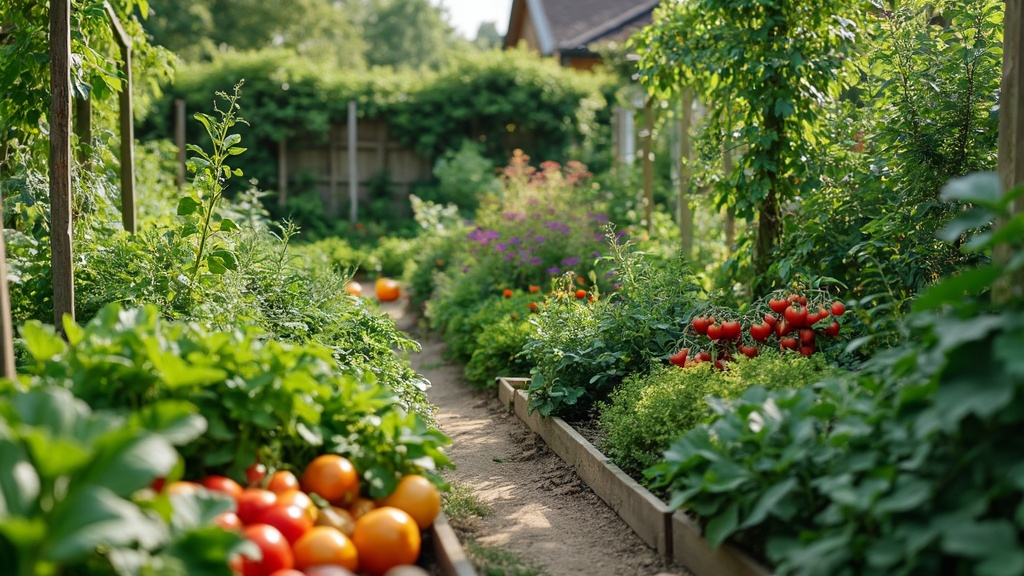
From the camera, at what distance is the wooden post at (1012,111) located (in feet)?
8.85

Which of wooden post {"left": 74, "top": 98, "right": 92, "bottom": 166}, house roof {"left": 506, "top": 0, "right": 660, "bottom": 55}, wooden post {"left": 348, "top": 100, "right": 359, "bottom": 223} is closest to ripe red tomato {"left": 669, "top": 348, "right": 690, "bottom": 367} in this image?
wooden post {"left": 74, "top": 98, "right": 92, "bottom": 166}

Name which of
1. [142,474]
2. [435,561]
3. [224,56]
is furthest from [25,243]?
[224,56]

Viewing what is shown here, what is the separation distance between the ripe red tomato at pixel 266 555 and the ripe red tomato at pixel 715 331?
8.22ft

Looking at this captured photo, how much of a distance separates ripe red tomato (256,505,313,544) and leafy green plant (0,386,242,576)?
38cm

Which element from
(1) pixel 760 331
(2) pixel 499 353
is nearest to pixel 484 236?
(2) pixel 499 353

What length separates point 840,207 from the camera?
194 inches

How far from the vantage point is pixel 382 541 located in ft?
8.52

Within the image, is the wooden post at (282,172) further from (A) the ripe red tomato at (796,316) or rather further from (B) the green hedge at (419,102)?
(A) the ripe red tomato at (796,316)

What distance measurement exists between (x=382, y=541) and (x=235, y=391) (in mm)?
621

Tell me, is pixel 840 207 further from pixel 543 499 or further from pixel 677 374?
pixel 543 499

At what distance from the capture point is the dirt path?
3278 mm

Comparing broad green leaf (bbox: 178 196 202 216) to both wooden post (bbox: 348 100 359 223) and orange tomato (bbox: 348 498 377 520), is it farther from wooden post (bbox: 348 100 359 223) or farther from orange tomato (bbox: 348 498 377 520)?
wooden post (bbox: 348 100 359 223)

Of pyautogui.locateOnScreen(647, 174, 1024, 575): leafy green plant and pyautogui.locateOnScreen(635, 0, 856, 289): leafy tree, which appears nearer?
pyautogui.locateOnScreen(647, 174, 1024, 575): leafy green plant

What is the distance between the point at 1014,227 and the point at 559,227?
578cm
